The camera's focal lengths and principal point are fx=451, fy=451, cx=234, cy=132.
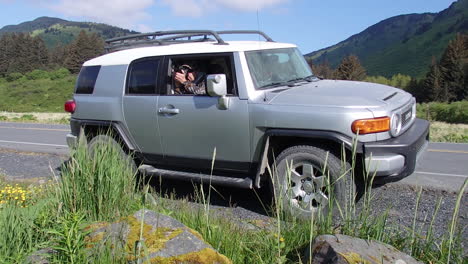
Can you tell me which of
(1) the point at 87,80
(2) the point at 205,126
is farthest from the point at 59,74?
(2) the point at 205,126

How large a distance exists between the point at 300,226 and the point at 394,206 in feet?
7.83

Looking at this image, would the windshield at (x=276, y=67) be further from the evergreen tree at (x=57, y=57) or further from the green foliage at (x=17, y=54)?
the evergreen tree at (x=57, y=57)

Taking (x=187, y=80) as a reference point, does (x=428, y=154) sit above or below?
below

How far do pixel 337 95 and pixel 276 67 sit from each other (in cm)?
117

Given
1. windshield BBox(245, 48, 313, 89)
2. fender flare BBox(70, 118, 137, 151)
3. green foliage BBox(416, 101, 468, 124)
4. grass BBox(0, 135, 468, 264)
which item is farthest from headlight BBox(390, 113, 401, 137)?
green foliage BBox(416, 101, 468, 124)

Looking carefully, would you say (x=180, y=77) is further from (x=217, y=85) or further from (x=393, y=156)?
(x=393, y=156)

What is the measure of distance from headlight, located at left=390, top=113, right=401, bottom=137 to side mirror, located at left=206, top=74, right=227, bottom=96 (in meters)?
1.89

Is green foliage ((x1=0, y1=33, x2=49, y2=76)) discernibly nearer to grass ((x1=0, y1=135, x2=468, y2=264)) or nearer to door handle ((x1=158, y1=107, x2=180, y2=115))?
door handle ((x1=158, y1=107, x2=180, y2=115))

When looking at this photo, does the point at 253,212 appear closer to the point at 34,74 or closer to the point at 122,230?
the point at 122,230

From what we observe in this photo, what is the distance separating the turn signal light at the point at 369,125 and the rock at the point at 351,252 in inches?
65.6

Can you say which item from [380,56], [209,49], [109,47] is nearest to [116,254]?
[209,49]

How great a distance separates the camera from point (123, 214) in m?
4.36

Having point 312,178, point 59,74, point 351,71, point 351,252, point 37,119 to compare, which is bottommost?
point 351,71

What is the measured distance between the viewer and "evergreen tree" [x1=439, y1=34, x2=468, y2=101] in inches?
3140
